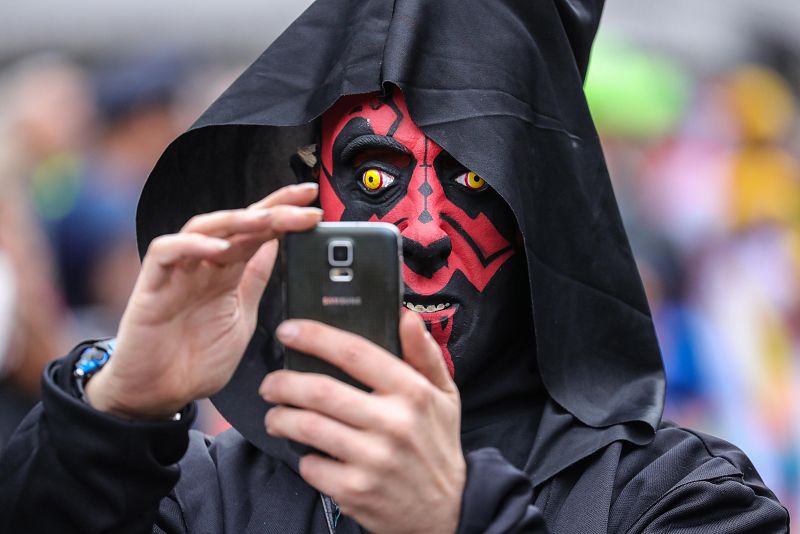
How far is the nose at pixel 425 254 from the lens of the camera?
303 centimetres

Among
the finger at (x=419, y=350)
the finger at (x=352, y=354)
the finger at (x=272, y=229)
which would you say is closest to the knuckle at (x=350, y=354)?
the finger at (x=352, y=354)

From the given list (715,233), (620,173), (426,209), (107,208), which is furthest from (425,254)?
(715,233)

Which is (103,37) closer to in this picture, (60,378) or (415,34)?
(415,34)

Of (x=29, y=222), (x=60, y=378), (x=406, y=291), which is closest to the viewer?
(x=60, y=378)

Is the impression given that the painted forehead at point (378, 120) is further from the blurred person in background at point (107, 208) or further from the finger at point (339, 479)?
the blurred person in background at point (107, 208)

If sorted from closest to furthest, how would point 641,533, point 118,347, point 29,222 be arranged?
1. point 118,347
2. point 641,533
3. point 29,222

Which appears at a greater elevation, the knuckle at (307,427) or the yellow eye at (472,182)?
the knuckle at (307,427)

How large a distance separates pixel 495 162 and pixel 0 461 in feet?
4.22

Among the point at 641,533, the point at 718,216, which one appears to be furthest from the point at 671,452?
the point at 718,216

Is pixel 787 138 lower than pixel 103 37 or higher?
lower

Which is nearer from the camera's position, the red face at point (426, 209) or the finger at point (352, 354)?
the finger at point (352, 354)

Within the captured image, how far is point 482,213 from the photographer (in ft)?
10.3

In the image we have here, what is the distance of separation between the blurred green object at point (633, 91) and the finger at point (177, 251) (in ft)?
16.2

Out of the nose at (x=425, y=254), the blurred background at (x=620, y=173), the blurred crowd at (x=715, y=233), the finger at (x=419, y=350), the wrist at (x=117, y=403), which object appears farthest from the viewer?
the blurred crowd at (x=715, y=233)
